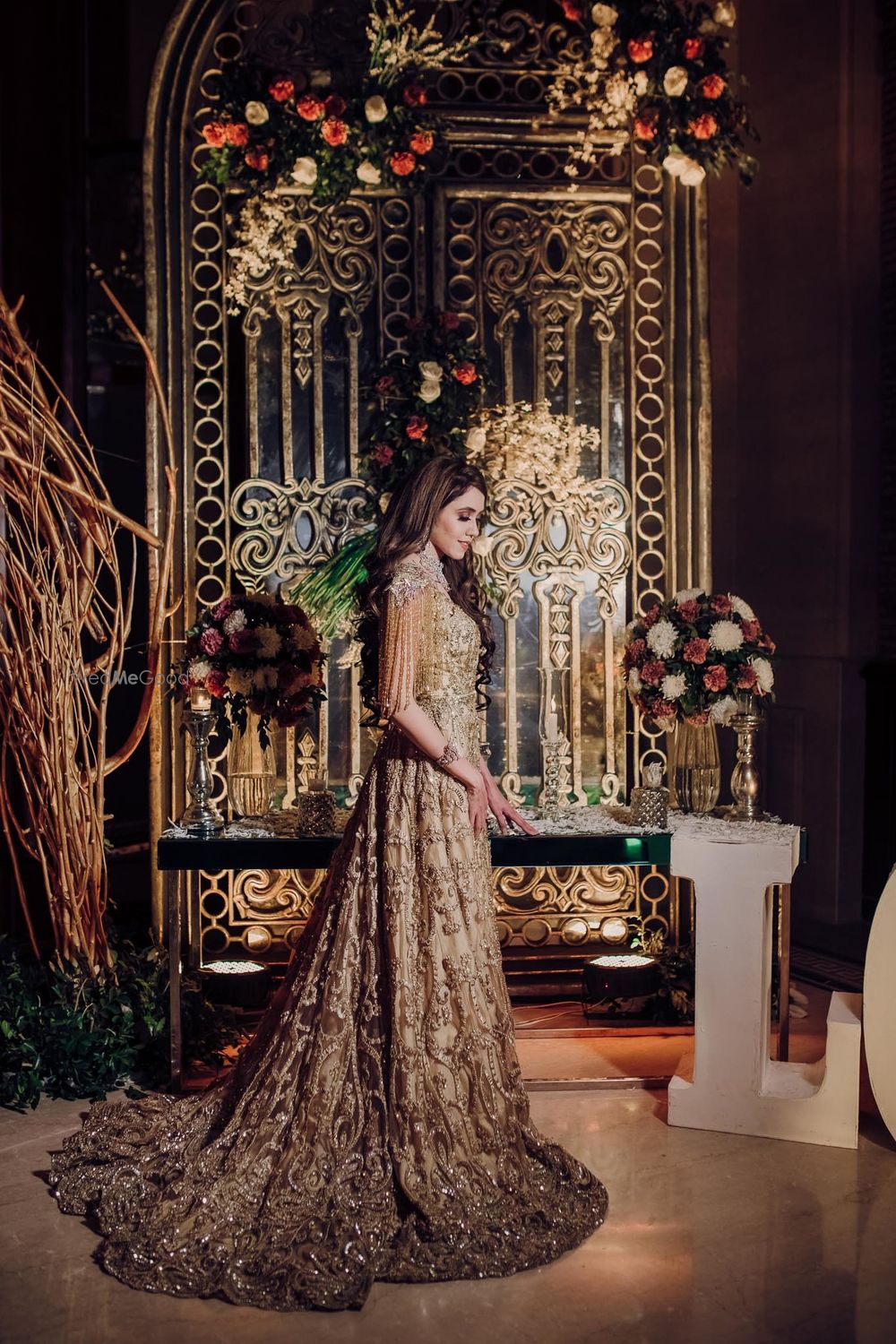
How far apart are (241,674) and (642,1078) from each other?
186 cm

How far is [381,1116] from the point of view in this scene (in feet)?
11.2

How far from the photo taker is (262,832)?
4480mm

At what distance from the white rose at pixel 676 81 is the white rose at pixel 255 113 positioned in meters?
1.46

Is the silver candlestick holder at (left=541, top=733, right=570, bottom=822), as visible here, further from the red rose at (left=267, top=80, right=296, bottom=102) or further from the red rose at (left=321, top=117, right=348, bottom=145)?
the red rose at (left=267, top=80, right=296, bottom=102)

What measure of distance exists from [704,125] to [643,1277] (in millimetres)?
3890

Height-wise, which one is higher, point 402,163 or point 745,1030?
point 402,163

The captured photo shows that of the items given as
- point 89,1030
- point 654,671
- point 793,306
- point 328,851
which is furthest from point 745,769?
point 793,306

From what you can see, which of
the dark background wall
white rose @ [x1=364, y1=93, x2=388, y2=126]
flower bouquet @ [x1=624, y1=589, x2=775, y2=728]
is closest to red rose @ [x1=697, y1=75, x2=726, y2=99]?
white rose @ [x1=364, y1=93, x2=388, y2=126]

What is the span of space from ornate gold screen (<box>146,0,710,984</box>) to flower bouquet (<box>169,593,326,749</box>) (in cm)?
71

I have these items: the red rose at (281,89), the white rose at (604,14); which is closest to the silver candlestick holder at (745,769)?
the white rose at (604,14)

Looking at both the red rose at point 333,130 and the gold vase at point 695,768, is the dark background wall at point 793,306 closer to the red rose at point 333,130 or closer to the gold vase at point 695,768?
the red rose at point 333,130

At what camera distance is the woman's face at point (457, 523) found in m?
3.65

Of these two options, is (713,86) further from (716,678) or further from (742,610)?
(716,678)

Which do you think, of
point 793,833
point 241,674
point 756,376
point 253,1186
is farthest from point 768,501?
point 253,1186
